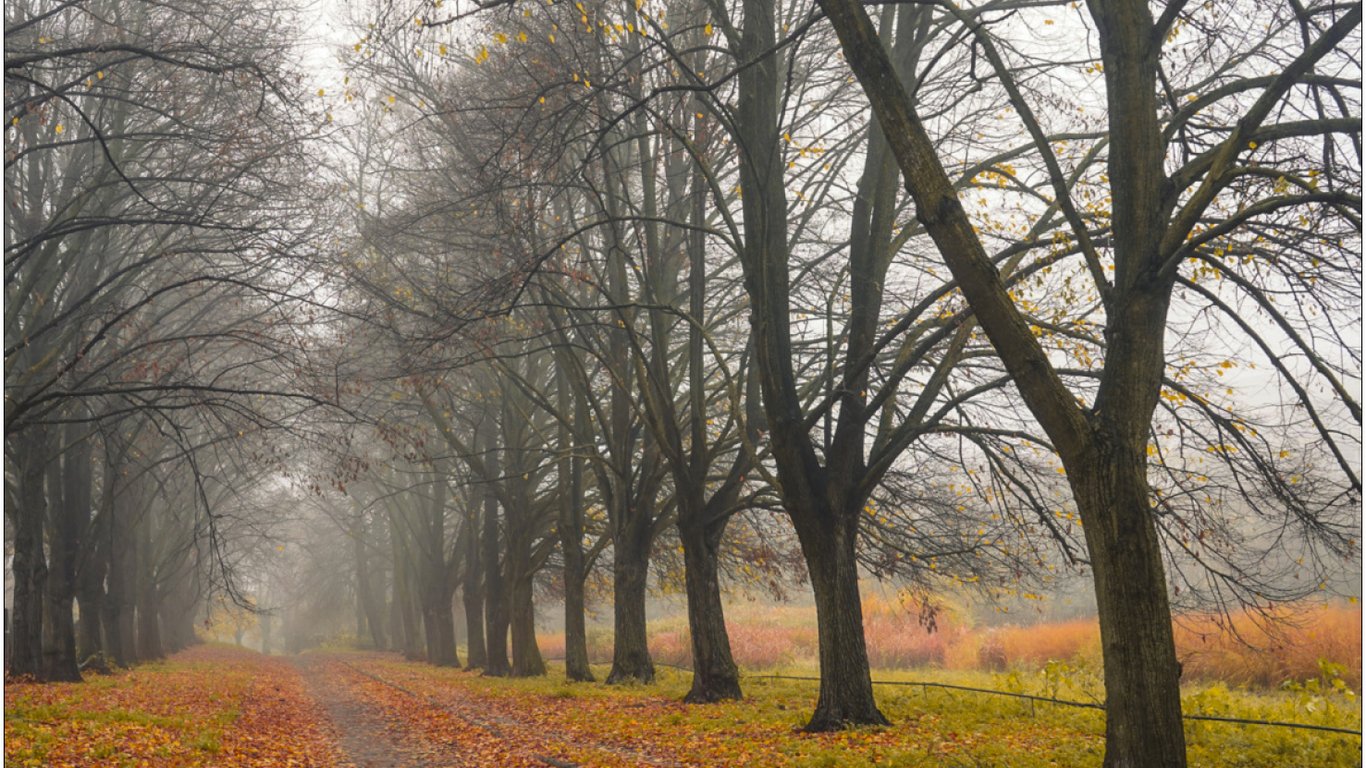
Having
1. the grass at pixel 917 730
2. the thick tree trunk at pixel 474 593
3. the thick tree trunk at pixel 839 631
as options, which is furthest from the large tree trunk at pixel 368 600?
the thick tree trunk at pixel 839 631

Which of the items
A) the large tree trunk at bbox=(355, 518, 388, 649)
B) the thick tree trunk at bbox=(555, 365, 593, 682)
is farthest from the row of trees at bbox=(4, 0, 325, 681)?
the large tree trunk at bbox=(355, 518, 388, 649)

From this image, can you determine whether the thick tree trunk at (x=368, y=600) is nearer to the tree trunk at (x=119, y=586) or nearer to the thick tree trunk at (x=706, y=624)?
the tree trunk at (x=119, y=586)

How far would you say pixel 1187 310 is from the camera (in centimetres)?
1087

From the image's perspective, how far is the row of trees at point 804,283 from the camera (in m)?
6.68

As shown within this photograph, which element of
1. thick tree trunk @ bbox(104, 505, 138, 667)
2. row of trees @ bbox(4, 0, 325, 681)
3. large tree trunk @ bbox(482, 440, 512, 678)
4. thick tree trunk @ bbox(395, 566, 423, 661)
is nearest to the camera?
row of trees @ bbox(4, 0, 325, 681)

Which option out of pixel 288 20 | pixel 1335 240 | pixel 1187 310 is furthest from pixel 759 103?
pixel 288 20

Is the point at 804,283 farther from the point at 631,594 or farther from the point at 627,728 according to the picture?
the point at 627,728

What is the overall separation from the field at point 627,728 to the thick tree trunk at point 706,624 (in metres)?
0.46

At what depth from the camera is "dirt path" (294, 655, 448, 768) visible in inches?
416

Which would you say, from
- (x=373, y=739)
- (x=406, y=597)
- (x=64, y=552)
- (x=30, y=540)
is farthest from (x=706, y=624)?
(x=406, y=597)

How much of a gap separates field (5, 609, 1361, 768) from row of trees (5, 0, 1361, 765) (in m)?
1.23

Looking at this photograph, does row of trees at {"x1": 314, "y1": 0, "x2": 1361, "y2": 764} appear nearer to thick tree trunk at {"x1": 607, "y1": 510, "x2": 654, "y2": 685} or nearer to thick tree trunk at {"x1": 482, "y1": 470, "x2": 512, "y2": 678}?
thick tree trunk at {"x1": 607, "y1": 510, "x2": 654, "y2": 685}

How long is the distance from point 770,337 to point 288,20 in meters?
9.43

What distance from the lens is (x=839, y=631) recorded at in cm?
1073
